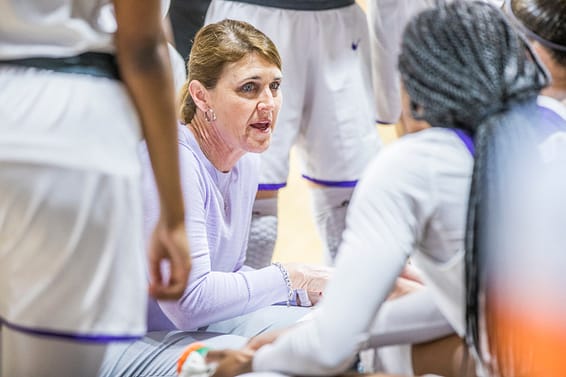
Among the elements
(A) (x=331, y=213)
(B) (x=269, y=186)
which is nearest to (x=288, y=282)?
(B) (x=269, y=186)

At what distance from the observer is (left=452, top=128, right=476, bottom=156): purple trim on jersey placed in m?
1.14

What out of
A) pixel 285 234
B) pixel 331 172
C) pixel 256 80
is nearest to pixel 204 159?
pixel 256 80

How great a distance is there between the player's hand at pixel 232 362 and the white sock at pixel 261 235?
2.51 feet

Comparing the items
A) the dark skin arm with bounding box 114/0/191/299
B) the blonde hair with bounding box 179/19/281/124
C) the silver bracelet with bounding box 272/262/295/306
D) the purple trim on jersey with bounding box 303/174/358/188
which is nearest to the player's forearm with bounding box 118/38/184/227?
the dark skin arm with bounding box 114/0/191/299

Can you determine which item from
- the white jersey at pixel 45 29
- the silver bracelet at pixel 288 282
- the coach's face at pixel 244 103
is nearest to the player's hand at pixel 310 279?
the silver bracelet at pixel 288 282

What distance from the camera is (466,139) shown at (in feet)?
3.75

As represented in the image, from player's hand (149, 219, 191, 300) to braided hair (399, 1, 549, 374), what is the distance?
303 millimetres

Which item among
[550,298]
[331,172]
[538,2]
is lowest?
[331,172]

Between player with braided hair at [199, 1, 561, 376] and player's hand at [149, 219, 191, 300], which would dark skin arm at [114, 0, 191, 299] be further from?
player with braided hair at [199, 1, 561, 376]

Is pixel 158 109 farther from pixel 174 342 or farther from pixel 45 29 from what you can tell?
pixel 174 342

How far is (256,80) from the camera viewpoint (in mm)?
1716

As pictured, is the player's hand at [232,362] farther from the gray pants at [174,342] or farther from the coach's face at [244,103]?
the coach's face at [244,103]

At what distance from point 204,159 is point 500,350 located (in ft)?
2.16

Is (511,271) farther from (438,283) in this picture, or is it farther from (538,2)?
(538,2)
